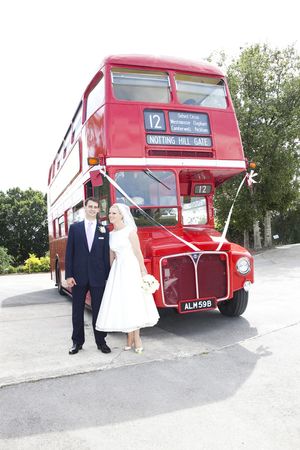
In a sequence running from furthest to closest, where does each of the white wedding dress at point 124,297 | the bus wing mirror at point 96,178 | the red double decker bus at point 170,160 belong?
the bus wing mirror at point 96,178 < the red double decker bus at point 170,160 < the white wedding dress at point 124,297

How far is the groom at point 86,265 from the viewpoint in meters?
5.15

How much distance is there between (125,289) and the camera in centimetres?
506

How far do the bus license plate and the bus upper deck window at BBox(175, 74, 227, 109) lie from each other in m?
3.16

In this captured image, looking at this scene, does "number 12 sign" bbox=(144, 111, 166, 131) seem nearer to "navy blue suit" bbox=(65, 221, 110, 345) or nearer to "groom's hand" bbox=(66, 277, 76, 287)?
"navy blue suit" bbox=(65, 221, 110, 345)

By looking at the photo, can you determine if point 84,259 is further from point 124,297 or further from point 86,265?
point 124,297

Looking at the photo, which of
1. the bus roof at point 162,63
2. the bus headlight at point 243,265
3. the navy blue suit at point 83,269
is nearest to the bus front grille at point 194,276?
the bus headlight at point 243,265

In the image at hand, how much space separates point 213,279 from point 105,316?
185cm

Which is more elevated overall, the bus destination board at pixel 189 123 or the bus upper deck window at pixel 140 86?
the bus upper deck window at pixel 140 86

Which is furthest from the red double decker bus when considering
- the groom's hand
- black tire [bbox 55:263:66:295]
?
black tire [bbox 55:263:66:295]

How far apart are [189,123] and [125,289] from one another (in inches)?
118

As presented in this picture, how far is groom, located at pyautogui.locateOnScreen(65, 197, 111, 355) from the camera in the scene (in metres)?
5.15

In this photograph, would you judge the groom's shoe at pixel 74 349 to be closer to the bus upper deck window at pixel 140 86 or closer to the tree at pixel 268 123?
the bus upper deck window at pixel 140 86

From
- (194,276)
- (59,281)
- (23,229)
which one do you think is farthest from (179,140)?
(23,229)

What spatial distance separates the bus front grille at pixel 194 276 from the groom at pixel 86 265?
98 centimetres
